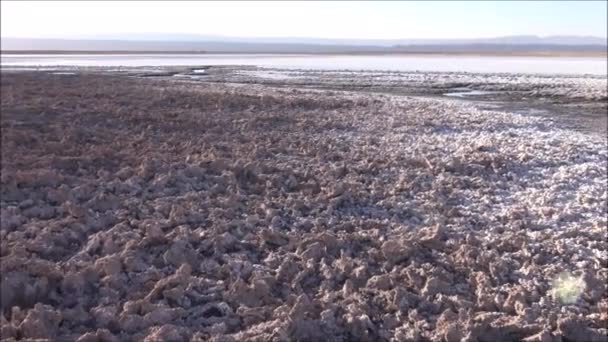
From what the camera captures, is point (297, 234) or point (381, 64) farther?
point (381, 64)

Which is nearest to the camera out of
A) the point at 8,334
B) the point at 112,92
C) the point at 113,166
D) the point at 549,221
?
the point at 8,334

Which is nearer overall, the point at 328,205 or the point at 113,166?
the point at 328,205

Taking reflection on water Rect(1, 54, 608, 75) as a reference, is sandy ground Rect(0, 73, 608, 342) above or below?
above

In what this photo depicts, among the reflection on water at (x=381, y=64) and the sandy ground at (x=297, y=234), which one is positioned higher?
the sandy ground at (x=297, y=234)

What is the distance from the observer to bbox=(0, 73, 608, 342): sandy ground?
20.1 feet

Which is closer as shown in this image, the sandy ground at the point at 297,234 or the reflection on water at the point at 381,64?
the sandy ground at the point at 297,234

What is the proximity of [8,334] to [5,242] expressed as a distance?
7.42 ft

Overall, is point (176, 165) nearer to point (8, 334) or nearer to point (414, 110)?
point (8, 334)

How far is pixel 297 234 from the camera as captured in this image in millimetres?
8375

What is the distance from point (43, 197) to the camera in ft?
30.8

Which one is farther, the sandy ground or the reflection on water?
the reflection on water

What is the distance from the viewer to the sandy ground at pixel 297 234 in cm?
612

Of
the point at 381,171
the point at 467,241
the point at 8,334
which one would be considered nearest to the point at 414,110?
the point at 381,171

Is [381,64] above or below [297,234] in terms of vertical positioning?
below
